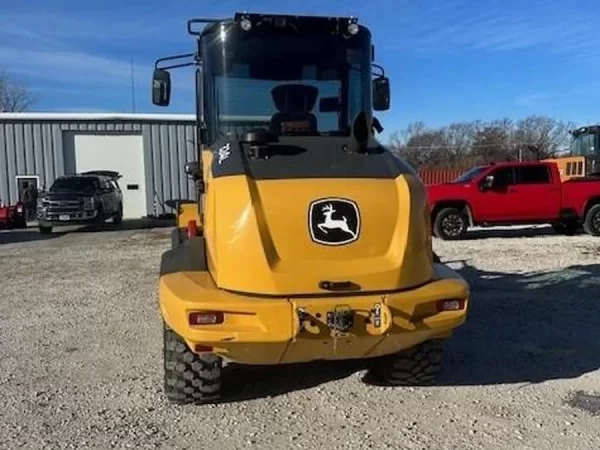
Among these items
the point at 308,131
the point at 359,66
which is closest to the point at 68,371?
the point at 308,131

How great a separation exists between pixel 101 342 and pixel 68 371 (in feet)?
3.05

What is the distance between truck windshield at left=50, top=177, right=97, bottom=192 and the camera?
20625 millimetres

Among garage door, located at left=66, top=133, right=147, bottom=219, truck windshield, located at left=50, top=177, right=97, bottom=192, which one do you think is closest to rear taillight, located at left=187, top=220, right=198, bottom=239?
truck windshield, located at left=50, top=177, right=97, bottom=192

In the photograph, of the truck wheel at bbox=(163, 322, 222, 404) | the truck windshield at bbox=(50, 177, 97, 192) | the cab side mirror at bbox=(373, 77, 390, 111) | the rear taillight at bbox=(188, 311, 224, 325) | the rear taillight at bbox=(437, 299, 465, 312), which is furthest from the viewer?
the truck windshield at bbox=(50, 177, 97, 192)

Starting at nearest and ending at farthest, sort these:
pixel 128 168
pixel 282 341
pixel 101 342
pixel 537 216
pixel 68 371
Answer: pixel 282 341 < pixel 68 371 < pixel 101 342 < pixel 537 216 < pixel 128 168

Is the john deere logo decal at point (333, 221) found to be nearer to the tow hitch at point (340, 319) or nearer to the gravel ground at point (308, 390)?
the tow hitch at point (340, 319)

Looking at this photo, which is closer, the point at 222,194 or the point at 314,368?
the point at 222,194

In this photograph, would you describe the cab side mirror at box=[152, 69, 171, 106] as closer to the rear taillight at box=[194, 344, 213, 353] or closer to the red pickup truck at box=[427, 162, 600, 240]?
the rear taillight at box=[194, 344, 213, 353]

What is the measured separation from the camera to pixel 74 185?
68.5ft

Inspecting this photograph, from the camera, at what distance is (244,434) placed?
427 cm

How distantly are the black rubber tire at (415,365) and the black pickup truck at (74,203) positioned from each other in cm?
1667

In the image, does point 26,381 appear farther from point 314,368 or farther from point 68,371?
point 314,368

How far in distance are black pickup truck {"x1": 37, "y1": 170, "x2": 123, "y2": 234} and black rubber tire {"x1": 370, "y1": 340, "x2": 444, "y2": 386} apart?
1667 cm

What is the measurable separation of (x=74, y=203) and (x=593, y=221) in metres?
14.1
